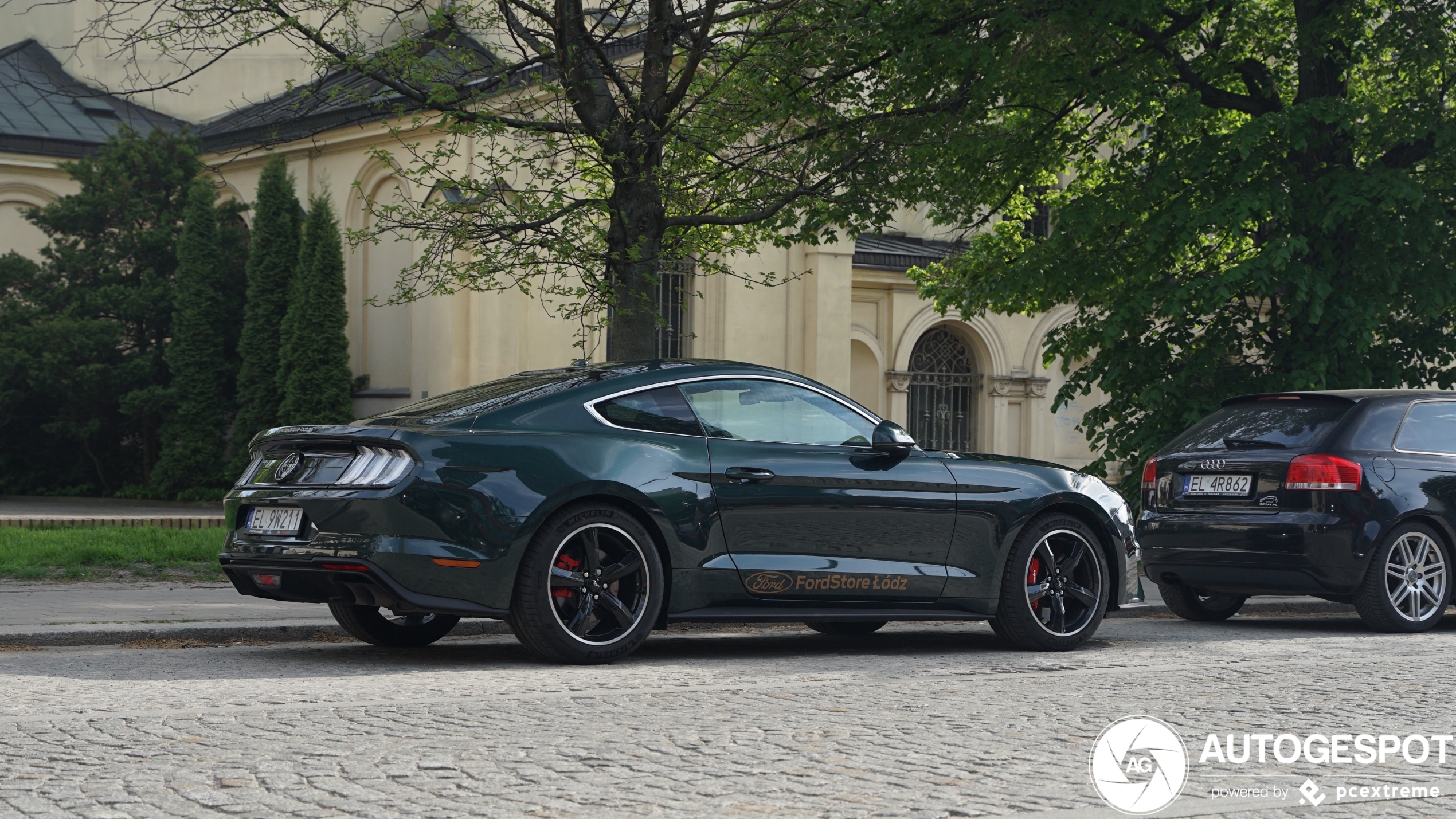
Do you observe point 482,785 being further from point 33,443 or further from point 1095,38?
point 33,443

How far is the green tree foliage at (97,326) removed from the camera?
999 inches

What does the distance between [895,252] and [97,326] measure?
47.3 feet

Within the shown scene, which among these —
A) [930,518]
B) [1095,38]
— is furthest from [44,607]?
[1095,38]

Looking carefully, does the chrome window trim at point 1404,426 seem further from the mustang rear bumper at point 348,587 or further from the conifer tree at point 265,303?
the conifer tree at point 265,303

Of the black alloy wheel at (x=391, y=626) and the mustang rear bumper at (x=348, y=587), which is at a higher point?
the mustang rear bumper at (x=348, y=587)

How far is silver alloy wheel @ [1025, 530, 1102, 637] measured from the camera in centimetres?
845

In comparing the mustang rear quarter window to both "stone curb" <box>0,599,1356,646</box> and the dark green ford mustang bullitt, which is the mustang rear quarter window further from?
"stone curb" <box>0,599,1356,646</box>

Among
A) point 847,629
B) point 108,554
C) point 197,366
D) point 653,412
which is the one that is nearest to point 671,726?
point 653,412

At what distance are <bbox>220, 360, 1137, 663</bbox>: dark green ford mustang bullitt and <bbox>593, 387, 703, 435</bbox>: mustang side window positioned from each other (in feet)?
0.04

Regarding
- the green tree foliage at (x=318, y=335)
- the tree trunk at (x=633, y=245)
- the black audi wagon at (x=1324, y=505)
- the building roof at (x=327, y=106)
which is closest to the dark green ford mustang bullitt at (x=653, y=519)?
the black audi wagon at (x=1324, y=505)

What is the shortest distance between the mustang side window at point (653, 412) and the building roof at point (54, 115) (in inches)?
977

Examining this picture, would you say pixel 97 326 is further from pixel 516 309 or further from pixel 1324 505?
pixel 1324 505

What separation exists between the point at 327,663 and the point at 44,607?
2.95 metres

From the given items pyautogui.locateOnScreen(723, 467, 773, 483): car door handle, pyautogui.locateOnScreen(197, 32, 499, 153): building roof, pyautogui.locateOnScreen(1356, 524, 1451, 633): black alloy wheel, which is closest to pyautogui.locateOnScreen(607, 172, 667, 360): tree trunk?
pyautogui.locateOnScreen(197, 32, 499, 153): building roof
